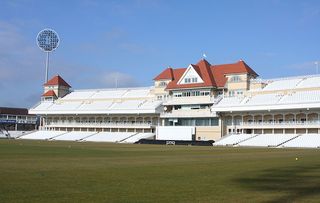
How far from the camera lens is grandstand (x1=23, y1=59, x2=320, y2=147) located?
2972 inches

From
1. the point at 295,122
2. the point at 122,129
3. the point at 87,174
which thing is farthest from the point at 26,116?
the point at 87,174

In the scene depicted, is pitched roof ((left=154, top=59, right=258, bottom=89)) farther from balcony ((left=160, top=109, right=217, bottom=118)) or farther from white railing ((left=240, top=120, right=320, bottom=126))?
white railing ((left=240, top=120, right=320, bottom=126))

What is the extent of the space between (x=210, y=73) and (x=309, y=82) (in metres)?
20.8

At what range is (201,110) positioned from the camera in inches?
3455

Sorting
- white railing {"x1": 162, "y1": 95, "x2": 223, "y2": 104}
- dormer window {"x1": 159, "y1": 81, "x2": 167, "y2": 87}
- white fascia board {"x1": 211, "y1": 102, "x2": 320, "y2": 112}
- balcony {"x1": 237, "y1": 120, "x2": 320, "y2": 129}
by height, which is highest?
dormer window {"x1": 159, "y1": 81, "x2": 167, "y2": 87}

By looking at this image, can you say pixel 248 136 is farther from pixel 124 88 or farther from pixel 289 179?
pixel 289 179

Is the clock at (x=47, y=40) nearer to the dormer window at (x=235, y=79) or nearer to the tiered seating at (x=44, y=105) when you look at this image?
the tiered seating at (x=44, y=105)

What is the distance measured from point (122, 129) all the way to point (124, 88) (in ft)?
44.8

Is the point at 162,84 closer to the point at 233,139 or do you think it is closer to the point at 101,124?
the point at 101,124

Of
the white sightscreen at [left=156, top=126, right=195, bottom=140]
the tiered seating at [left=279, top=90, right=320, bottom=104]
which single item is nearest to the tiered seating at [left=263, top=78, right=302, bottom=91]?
the tiered seating at [left=279, top=90, right=320, bottom=104]

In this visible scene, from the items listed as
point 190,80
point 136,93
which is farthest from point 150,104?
point 136,93

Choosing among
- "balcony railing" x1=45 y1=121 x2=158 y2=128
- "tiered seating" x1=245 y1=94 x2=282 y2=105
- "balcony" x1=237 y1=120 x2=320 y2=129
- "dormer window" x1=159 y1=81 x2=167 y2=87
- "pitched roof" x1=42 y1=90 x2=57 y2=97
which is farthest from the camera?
"pitched roof" x1=42 y1=90 x2=57 y2=97

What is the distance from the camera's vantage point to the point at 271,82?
8825 cm

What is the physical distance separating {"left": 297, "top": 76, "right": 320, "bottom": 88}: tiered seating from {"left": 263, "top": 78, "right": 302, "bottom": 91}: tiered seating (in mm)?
1113
